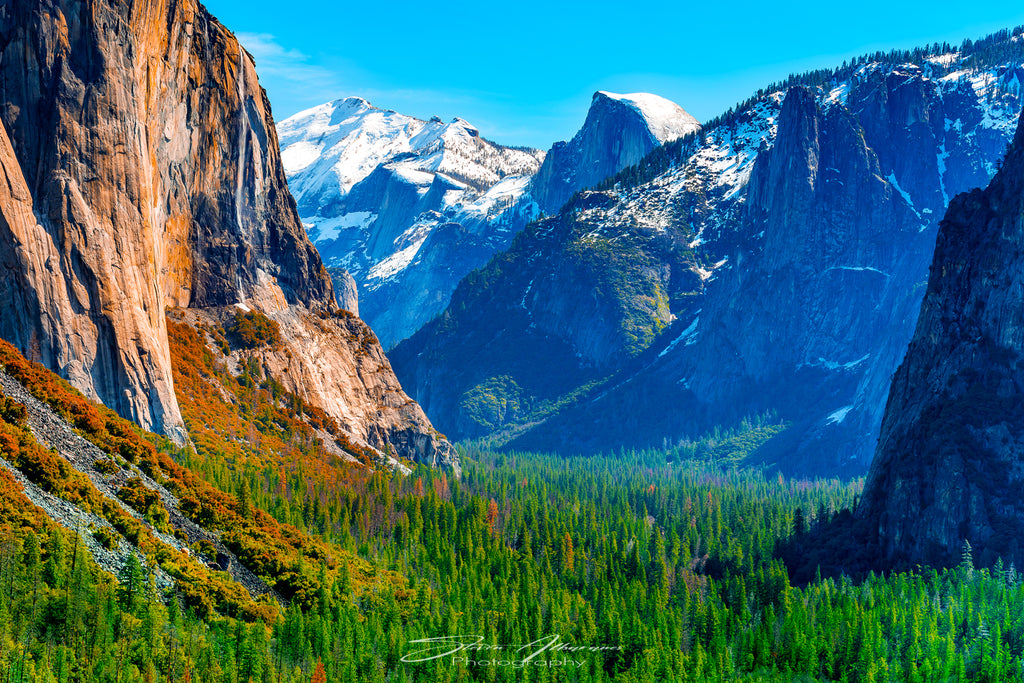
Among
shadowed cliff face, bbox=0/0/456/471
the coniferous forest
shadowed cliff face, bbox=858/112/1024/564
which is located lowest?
the coniferous forest

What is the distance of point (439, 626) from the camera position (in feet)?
416

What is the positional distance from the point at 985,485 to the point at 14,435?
139096 mm

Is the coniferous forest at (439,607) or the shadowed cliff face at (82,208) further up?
the shadowed cliff face at (82,208)

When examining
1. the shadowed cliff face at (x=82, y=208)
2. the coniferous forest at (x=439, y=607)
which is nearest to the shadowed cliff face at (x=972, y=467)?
the coniferous forest at (x=439, y=607)

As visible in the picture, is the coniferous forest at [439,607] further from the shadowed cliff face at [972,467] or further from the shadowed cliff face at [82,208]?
the shadowed cliff face at [82,208]

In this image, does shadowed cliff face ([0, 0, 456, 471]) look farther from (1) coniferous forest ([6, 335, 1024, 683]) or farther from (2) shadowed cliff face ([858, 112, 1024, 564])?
(2) shadowed cliff face ([858, 112, 1024, 564])

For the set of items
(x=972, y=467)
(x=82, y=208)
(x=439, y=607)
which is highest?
(x=82, y=208)

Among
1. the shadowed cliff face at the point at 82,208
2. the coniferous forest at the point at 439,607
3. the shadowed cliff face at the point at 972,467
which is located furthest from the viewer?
the shadowed cliff face at the point at 972,467

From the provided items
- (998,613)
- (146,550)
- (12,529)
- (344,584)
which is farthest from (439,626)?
(998,613)

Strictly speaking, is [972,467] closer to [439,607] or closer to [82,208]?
[439,607]

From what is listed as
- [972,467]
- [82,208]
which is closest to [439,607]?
[82,208]

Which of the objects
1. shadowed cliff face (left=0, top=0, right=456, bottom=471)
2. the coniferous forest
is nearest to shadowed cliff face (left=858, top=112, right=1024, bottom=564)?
the coniferous forest

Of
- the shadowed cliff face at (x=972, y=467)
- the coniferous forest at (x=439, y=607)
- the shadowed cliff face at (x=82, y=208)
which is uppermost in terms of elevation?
the shadowed cliff face at (x=82, y=208)

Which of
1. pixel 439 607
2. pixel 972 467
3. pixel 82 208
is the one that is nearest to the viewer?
pixel 439 607
